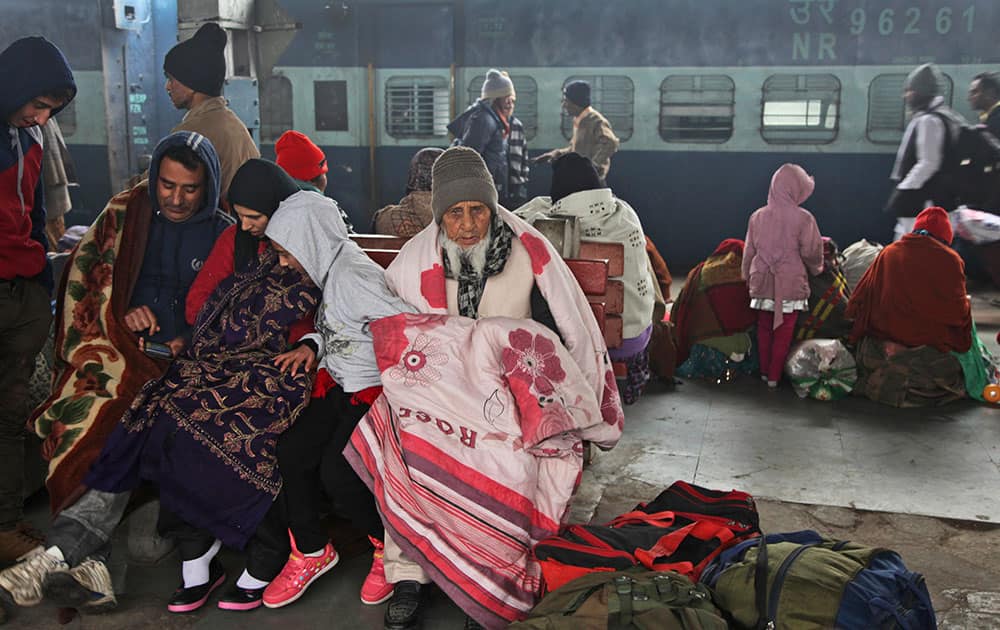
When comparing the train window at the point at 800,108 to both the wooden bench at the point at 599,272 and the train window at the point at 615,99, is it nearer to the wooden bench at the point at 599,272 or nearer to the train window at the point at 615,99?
the train window at the point at 615,99

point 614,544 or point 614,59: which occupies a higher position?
point 614,59

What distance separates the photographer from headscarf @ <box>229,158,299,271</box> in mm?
3566

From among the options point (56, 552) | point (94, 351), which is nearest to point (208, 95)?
point (94, 351)

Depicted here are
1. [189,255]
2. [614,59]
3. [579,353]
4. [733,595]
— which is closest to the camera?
[733,595]

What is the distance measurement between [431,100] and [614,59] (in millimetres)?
1988

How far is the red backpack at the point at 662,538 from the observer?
119 inches

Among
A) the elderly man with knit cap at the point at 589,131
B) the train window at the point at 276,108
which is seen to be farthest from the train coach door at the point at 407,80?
the elderly man with knit cap at the point at 589,131

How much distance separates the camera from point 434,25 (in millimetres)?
10250

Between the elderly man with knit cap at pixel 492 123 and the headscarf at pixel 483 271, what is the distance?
4295 mm

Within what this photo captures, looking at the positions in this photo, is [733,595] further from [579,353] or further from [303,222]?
[303,222]

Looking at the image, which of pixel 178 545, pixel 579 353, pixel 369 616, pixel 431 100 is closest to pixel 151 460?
pixel 178 545

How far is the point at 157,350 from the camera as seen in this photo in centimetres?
371

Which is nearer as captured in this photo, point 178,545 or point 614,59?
point 178,545

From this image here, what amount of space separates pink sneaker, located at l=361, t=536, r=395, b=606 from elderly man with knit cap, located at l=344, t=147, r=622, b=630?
11 centimetres
